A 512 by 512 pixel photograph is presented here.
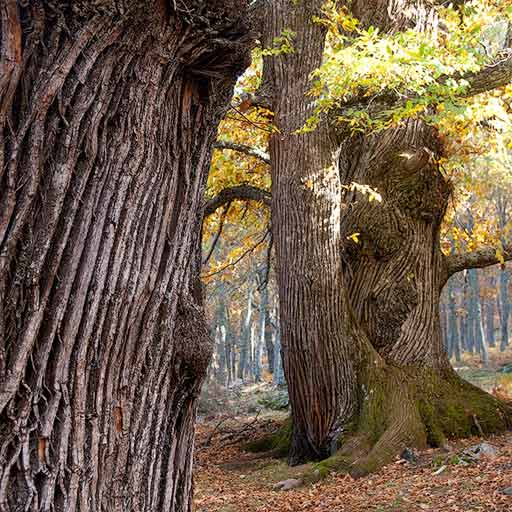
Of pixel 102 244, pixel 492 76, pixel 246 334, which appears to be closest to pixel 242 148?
pixel 492 76

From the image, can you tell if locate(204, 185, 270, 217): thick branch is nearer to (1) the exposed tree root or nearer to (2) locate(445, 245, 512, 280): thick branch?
(2) locate(445, 245, 512, 280): thick branch

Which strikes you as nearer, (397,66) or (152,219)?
(152,219)

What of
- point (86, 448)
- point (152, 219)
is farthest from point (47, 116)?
point (86, 448)

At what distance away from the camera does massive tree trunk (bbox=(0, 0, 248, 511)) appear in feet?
6.90

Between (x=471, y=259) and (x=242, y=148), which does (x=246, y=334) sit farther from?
(x=242, y=148)

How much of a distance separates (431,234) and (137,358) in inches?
307

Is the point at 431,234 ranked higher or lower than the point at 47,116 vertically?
higher

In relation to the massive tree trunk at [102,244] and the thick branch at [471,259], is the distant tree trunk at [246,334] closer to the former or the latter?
the thick branch at [471,259]

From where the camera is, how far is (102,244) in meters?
2.35

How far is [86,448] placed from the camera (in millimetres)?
2250

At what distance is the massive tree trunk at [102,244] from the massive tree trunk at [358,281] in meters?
5.03

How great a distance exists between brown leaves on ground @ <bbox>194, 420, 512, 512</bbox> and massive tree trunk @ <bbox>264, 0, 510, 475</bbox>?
403 mm

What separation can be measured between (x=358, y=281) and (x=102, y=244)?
23.3 ft

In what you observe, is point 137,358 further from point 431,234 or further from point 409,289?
point 431,234
